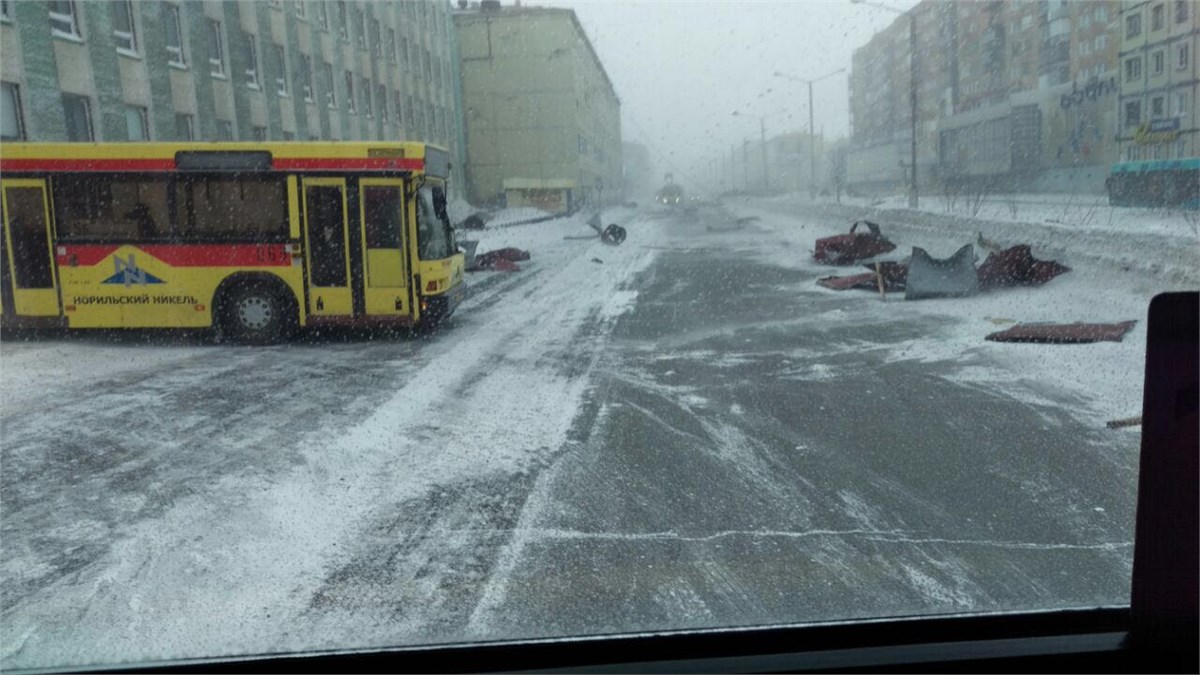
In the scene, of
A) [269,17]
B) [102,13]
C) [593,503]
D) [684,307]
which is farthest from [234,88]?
[593,503]

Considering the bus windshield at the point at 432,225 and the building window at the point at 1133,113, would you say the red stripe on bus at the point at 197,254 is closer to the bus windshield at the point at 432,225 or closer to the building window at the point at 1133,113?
the bus windshield at the point at 432,225

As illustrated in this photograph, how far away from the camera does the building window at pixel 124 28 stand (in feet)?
81.1

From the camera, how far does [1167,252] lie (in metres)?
14.4

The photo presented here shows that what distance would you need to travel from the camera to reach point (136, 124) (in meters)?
25.8

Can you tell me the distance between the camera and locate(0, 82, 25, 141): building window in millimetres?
20828

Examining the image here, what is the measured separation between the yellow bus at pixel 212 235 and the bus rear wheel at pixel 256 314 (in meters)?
0.02

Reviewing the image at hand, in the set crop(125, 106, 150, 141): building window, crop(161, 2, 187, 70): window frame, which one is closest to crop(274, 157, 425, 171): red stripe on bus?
crop(125, 106, 150, 141): building window

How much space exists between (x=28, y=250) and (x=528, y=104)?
1619 inches

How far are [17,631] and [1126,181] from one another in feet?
116

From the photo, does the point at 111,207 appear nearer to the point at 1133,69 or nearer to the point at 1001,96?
the point at 1001,96

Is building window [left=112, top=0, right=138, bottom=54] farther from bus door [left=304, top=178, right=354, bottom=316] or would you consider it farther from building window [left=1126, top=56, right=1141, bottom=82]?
building window [left=1126, top=56, right=1141, bottom=82]

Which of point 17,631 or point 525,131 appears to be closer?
point 17,631

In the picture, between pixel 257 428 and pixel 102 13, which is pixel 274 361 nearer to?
pixel 257 428

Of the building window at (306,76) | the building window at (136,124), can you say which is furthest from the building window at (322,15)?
the building window at (136,124)
